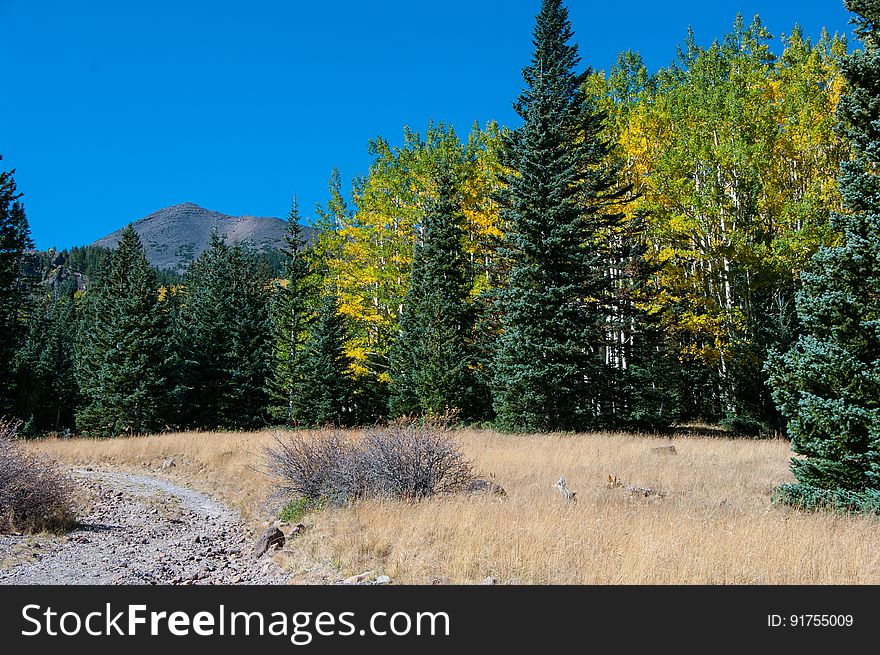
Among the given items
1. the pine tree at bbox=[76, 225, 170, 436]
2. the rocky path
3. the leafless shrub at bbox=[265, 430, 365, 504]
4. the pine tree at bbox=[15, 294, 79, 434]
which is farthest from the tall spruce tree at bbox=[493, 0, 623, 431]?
the pine tree at bbox=[15, 294, 79, 434]

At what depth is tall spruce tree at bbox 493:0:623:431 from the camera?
68.3 feet

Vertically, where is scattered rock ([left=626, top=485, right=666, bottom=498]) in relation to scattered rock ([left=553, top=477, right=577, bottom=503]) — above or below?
below

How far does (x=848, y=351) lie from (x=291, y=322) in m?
29.8

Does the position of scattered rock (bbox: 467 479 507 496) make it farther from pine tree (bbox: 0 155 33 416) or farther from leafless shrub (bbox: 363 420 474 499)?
pine tree (bbox: 0 155 33 416)

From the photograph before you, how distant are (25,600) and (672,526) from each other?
7009 millimetres

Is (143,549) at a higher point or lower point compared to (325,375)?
lower

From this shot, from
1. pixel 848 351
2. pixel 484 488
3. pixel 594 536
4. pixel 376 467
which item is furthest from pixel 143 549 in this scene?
pixel 848 351

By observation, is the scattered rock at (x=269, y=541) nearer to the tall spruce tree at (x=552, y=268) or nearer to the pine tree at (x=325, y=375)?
the tall spruce tree at (x=552, y=268)

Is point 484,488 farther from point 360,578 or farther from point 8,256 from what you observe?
point 8,256

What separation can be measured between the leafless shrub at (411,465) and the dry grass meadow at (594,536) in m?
0.68

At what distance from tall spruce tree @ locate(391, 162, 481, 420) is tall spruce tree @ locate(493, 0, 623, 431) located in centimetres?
298

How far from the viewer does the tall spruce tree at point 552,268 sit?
20.8m

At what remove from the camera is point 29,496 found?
956 centimetres

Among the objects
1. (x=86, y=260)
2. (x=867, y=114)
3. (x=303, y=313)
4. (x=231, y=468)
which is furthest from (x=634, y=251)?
(x=86, y=260)
